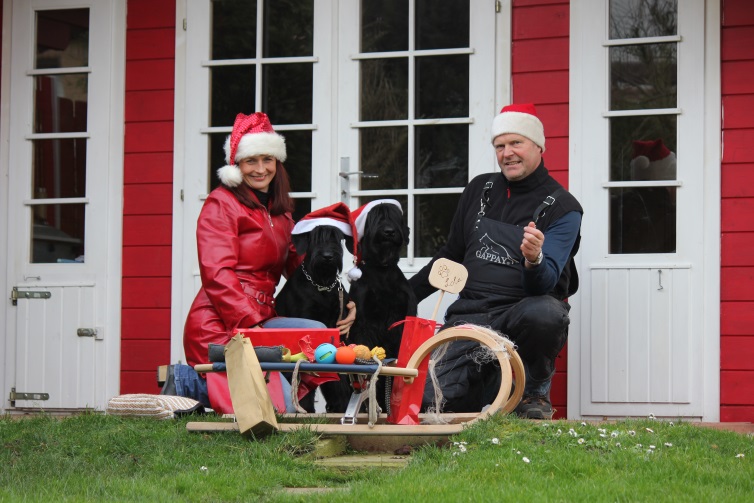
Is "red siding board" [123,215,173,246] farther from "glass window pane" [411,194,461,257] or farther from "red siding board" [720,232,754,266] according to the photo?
"red siding board" [720,232,754,266]

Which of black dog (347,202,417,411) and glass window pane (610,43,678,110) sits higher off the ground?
glass window pane (610,43,678,110)

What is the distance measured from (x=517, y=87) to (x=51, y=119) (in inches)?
107

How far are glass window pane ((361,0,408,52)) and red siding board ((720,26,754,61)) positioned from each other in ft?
5.44

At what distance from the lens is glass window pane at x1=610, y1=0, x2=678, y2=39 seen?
5.91 metres

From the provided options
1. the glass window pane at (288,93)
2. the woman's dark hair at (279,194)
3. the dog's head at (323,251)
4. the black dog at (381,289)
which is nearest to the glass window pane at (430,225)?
the glass window pane at (288,93)

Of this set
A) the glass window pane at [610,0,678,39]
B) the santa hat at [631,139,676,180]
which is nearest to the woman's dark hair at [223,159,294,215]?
the santa hat at [631,139,676,180]

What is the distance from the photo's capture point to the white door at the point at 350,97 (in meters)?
6.17

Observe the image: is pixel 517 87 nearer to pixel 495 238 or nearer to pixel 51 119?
pixel 495 238

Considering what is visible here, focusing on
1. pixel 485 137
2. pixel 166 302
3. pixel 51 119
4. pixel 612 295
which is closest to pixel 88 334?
pixel 166 302

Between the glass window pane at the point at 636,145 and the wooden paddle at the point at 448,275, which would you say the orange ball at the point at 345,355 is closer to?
the wooden paddle at the point at 448,275

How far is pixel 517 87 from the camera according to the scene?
19.9 feet

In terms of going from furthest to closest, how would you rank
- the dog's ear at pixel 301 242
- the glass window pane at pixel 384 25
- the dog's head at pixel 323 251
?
the glass window pane at pixel 384 25 → the dog's ear at pixel 301 242 → the dog's head at pixel 323 251

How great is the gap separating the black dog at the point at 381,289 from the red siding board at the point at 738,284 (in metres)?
1.66

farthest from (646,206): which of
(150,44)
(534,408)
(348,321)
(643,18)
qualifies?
(150,44)
